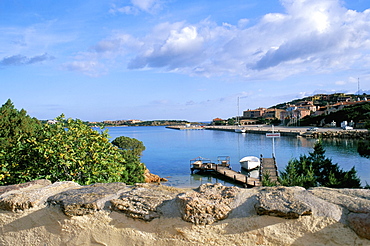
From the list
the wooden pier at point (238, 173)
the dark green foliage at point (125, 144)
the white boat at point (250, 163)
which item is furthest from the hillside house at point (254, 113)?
the wooden pier at point (238, 173)

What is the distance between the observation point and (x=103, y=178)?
214 inches

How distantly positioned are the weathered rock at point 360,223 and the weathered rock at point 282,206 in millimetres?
265

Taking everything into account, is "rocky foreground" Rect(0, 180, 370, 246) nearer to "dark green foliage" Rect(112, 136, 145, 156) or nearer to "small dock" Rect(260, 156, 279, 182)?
"small dock" Rect(260, 156, 279, 182)

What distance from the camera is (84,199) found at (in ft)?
7.97

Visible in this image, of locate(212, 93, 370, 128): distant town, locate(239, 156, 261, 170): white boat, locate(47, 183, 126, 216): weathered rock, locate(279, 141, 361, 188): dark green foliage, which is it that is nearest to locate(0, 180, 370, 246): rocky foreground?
locate(47, 183, 126, 216): weathered rock

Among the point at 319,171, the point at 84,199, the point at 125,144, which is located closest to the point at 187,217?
the point at 84,199

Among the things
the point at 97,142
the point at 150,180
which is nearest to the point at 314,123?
the point at 150,180

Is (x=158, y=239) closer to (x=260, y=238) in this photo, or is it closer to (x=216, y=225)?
(x=216, y=225)

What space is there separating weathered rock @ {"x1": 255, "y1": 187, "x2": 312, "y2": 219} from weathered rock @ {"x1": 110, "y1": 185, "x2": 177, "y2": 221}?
713mm

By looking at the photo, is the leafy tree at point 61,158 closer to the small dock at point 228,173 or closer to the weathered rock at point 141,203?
the weathered rock at point 141,203

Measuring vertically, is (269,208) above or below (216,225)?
above

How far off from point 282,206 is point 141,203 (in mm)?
1057

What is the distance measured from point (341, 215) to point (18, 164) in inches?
212

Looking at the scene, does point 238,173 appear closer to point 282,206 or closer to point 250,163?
point 250,163
